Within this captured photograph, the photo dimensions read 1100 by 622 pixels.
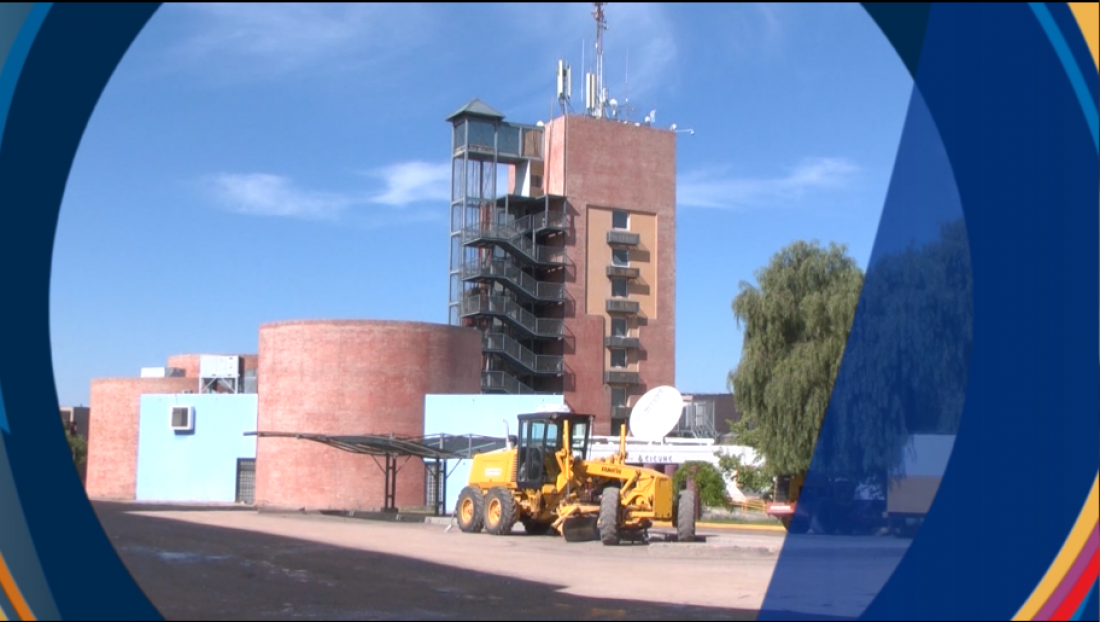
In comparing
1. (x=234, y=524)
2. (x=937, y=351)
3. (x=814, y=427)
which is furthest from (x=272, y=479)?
(x=937, y=351)

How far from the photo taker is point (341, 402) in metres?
40.6

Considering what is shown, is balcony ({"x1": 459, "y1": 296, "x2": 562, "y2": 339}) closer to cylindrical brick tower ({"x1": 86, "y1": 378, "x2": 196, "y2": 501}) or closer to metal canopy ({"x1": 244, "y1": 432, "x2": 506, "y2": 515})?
cylindrical brick tower ({"x1": 86, "y1": 378, "x2": 196, "y2": 501})

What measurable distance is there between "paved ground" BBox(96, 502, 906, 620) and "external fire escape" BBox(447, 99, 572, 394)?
2900cm

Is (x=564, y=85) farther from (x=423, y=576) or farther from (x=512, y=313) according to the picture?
(x=423, y=576)

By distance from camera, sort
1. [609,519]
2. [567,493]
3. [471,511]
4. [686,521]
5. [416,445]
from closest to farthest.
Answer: [609,519] < [686,521] < [567,493] < [471,511] < [416,445]

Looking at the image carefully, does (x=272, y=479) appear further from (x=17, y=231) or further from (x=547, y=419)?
(x=17, y=231)

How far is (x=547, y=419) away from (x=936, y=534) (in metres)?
15.4

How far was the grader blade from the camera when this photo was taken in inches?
920

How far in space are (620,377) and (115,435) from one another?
24149 millimetres

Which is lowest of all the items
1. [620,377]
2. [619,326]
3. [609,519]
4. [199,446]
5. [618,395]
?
[609,519]

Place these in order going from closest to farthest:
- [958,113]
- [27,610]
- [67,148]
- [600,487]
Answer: [27,610]
[67,148]
[958,113]
[600,487]

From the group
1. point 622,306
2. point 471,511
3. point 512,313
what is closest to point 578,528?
point 471,511

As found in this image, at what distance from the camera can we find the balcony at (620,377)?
58.2 metres

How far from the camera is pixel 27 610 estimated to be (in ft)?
27.8
